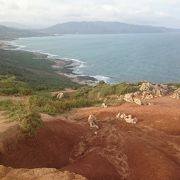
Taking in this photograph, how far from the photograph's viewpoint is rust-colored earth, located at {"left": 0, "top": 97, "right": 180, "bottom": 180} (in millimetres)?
17125

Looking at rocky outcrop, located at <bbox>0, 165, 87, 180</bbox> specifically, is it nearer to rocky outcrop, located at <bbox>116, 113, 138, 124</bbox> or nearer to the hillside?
the hillside

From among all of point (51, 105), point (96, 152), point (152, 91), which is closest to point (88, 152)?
point (96, 152)

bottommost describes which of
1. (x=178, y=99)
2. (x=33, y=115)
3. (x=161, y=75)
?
(x=161, y=75)

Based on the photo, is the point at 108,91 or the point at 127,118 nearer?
the point at 127,118

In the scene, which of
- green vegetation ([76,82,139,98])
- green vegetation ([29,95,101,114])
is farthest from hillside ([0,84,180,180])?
green vegetation ([76,82,139,98])

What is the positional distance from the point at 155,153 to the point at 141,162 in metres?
1.21

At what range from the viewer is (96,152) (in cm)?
1881

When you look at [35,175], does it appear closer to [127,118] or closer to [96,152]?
[96,152]

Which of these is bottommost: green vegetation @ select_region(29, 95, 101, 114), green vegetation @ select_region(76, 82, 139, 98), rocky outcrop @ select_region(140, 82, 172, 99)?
green vegetation @ select_region(76, 82, 139, 98)

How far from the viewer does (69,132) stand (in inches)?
805

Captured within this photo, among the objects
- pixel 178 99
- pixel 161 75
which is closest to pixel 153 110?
pixel 178 99

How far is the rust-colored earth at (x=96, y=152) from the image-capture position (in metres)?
17.1

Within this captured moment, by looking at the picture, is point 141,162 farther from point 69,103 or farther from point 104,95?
point 104,95

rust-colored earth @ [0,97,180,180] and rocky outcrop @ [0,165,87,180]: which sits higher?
rocky outcrop @ [0,165,87,180]
